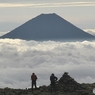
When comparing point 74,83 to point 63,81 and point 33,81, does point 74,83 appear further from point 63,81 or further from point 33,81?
point 33,81

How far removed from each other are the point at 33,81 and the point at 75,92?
4.27m

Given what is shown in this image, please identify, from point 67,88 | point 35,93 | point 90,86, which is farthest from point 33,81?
point 90,86

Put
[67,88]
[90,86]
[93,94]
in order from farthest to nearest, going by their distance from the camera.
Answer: [90,86], [67,88], [93,94]

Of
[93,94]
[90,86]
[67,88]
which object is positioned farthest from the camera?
[90,86]

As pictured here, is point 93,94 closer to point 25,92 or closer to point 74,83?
point 74,83

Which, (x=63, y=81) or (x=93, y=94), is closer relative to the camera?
(x=93, y=94)

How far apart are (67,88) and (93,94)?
3.69 m

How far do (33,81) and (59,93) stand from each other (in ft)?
9.24

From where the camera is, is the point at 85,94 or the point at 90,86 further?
the point at 90,86

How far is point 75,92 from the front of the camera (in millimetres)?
40438

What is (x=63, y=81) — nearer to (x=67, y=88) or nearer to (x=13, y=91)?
(x=67, y=88)

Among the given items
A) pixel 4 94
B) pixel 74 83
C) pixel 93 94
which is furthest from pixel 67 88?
pixel 4 94

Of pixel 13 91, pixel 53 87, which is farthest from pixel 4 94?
pixel 53 87

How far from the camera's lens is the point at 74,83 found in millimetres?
42656
